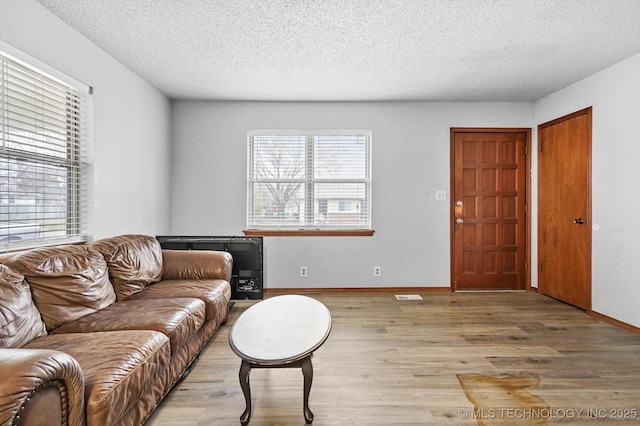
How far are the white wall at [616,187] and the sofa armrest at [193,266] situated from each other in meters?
3.64

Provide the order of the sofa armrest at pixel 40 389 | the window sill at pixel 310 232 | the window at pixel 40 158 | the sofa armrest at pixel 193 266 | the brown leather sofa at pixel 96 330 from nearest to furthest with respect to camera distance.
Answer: the sofa armrest at pixel 40 389 < the brown leather sofa at pixel 96 330 < the window at pixel 40 158 < the sofa armrest at pixel 193 266 < the window sill at pixel 310 232

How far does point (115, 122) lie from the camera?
121 inches

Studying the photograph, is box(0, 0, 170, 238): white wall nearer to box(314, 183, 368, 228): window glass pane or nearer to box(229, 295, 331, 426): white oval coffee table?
box(229, 295, 331, 426): white oval coffee table

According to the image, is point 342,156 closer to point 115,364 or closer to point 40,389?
point 115,364

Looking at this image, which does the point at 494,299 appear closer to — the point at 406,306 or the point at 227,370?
the point at 406,306

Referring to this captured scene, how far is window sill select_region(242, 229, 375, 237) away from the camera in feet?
13.9

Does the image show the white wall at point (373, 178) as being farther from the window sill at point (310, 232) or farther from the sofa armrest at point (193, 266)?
the sofa armrest at point (193, 266)

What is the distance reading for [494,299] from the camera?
396cm

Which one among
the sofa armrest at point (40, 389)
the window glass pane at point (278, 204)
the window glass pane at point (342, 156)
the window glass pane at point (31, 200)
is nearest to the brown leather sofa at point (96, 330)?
the sofa armrest at point (40, 389)

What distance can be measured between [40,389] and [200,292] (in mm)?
1505

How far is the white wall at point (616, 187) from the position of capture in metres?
2.98

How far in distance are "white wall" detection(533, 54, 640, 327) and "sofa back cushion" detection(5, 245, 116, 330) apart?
4.28 metres

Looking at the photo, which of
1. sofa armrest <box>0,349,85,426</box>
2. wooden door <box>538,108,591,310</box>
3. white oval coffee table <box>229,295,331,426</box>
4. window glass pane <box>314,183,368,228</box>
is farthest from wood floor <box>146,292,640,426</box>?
window glass pane <box>314,183,368,228</box>

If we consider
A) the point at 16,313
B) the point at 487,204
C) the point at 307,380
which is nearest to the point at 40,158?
the point at 16,313
